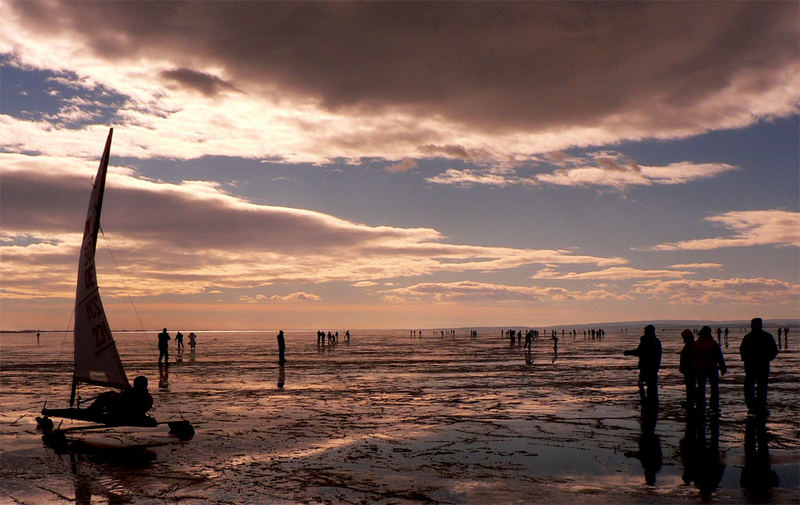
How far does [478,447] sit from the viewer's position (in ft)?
36.7

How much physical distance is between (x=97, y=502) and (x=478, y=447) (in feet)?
20.3

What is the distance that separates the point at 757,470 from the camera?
29.6 ft

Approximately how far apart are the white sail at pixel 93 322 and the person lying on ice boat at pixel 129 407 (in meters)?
0.59

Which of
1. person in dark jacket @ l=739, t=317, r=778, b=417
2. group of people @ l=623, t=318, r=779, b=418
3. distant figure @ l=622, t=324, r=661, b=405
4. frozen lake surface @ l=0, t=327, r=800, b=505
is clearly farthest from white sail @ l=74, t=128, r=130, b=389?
person in dark jacket @ l=739, t=317, r=778, b=417

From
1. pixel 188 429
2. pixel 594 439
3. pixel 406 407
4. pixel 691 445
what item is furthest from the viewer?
pixel 406 407

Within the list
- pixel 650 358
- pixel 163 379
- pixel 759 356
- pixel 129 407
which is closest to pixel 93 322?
pixel 129 407

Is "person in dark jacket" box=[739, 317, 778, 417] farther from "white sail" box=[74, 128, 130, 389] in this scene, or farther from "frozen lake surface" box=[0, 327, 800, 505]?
"white sail" box=[74, 128, 130, 389]

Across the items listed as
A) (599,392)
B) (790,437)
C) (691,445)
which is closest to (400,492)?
(691,445)

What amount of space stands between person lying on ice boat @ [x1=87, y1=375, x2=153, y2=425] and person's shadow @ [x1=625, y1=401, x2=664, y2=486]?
899 centimetres

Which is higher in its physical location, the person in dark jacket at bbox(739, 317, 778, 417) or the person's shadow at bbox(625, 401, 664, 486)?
the person in dark jacket at bbox(739, 317, 778, 417)

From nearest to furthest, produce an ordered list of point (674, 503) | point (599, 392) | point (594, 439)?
point (674, 503) < point (594, 439) < point (599, 392)

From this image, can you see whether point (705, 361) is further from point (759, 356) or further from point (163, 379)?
point (163, 379)

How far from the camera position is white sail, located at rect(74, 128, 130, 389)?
1325cm

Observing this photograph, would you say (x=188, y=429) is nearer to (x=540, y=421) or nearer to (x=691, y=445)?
(x=540, y=421)
